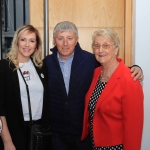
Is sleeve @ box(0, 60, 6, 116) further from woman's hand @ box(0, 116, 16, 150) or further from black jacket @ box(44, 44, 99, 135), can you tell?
black jacket @ box(44, 44, 99, 135)

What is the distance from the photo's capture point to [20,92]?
1.69m

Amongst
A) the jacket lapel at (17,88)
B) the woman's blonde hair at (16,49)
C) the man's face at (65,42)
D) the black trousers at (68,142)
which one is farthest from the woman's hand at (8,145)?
the man's face at (65,42)

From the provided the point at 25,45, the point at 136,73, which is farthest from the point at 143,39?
the point at 25,45

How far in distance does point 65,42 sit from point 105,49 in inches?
14.1

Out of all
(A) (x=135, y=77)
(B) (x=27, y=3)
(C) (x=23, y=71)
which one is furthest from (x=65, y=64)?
(B) (x=27, y=3)

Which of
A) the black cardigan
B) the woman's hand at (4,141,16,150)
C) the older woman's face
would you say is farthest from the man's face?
the woman's hand at (4,141,16,150)

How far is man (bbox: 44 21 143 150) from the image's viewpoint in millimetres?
1837

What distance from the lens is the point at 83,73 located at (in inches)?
73.9

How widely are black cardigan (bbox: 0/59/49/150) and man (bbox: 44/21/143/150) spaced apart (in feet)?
0.94

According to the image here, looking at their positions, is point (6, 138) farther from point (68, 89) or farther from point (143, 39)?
point (143, 39)

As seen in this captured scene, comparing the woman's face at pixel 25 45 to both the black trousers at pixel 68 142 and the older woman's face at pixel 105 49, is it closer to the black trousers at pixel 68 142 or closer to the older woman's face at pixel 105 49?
the older woman's face at pixel 105 49

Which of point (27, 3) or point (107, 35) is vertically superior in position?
point (27, 3)

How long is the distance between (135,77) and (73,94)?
0.50 m

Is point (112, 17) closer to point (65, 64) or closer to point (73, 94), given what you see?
point (65, 64)
